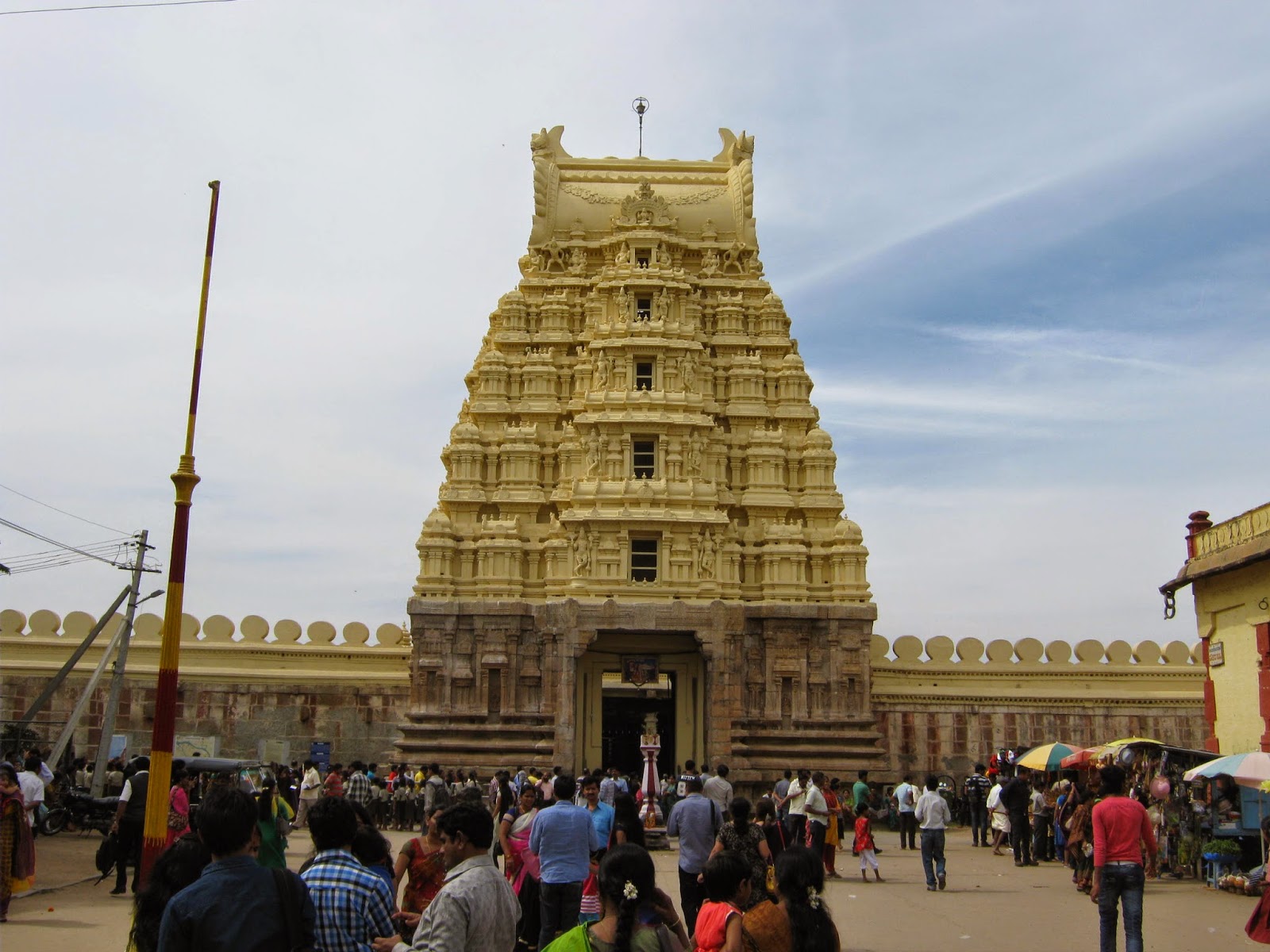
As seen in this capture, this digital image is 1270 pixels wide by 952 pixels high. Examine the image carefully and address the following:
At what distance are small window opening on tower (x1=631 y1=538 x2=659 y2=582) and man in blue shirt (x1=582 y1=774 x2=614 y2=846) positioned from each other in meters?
19.5

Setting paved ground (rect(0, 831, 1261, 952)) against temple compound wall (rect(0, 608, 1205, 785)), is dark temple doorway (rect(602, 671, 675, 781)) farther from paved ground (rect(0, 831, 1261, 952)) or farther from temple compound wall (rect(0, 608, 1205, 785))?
paved ground (rect(0, 831, 1261, 952))

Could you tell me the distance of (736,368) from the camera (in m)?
35.2

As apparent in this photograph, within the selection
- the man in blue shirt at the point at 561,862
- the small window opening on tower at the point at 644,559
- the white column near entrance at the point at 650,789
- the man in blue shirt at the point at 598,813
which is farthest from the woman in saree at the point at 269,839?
the small window opening on tower at the point at 644,559

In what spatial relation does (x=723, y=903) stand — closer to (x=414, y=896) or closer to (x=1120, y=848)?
(x=414, y=896)

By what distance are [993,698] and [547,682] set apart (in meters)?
11.2

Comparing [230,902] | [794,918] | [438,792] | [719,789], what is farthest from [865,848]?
[230,902]

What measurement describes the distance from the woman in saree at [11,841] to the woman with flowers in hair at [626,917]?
9.22 metres

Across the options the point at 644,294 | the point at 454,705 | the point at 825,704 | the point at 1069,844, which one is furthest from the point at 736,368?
the point at 1069,844

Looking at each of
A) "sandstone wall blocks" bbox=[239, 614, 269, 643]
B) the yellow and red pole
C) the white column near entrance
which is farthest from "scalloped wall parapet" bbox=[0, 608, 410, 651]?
the yellow and red pole

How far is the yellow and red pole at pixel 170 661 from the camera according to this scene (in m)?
10.4

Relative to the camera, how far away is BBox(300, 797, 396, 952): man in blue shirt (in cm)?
598

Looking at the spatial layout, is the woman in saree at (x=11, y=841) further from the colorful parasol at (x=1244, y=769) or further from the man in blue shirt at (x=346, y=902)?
the colorful parasol at (x=1244, y=769)

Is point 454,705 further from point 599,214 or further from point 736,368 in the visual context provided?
point 599,214

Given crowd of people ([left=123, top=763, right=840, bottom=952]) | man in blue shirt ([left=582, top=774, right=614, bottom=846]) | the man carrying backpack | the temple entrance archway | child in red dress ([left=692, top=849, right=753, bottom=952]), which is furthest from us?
the temple entrance archway
